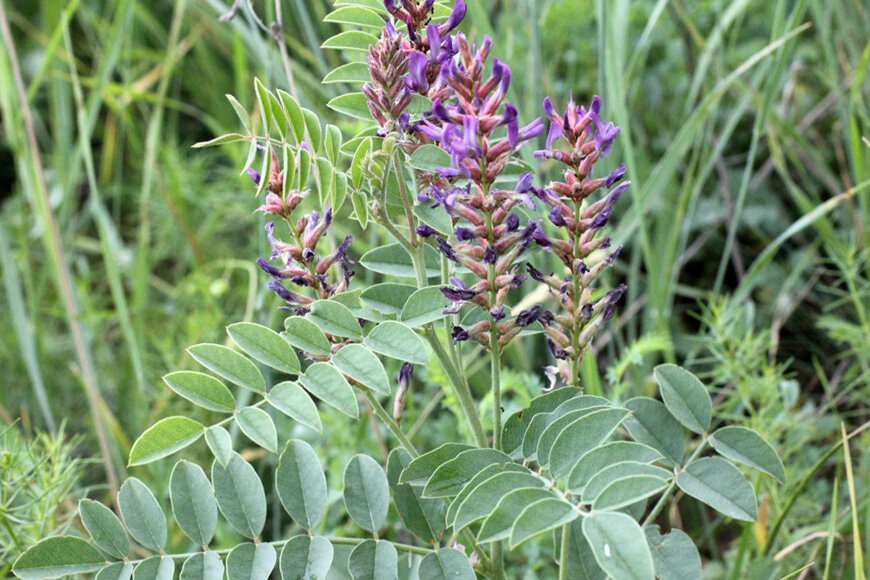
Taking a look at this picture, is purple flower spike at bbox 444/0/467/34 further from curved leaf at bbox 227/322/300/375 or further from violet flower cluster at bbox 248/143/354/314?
curved leaf at bbox 227/322/300/375

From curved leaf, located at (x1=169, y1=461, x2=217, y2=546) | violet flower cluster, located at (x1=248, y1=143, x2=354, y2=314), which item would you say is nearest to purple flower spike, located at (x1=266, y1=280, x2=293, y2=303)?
violet flower cluster, located at (x1=248, y1=143, x2=354, y2=314)

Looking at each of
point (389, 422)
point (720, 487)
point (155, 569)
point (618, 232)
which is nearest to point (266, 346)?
point (389, 422)

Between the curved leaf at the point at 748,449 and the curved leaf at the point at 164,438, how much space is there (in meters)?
0.53

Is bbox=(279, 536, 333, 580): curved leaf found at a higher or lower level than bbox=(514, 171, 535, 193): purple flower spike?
lower

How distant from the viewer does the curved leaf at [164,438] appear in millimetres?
743

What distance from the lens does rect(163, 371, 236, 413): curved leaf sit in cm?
78

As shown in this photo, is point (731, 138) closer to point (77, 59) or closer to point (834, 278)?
point (834, 278)

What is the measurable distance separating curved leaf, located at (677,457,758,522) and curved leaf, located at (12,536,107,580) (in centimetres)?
61

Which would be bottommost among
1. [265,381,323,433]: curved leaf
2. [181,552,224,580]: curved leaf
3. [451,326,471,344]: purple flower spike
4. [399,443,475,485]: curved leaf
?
[181,552,224,580]: curved leaf

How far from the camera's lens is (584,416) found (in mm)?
734

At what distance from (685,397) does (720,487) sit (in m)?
0.12

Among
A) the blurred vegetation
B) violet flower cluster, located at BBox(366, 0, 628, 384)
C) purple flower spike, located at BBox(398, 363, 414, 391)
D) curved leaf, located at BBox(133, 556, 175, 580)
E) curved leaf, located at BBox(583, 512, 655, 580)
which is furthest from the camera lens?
the blurred vegetation

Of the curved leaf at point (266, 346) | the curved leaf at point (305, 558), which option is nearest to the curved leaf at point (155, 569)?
the curved leaf at point (305, 558)

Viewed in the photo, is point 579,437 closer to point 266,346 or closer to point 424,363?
point 424,363
